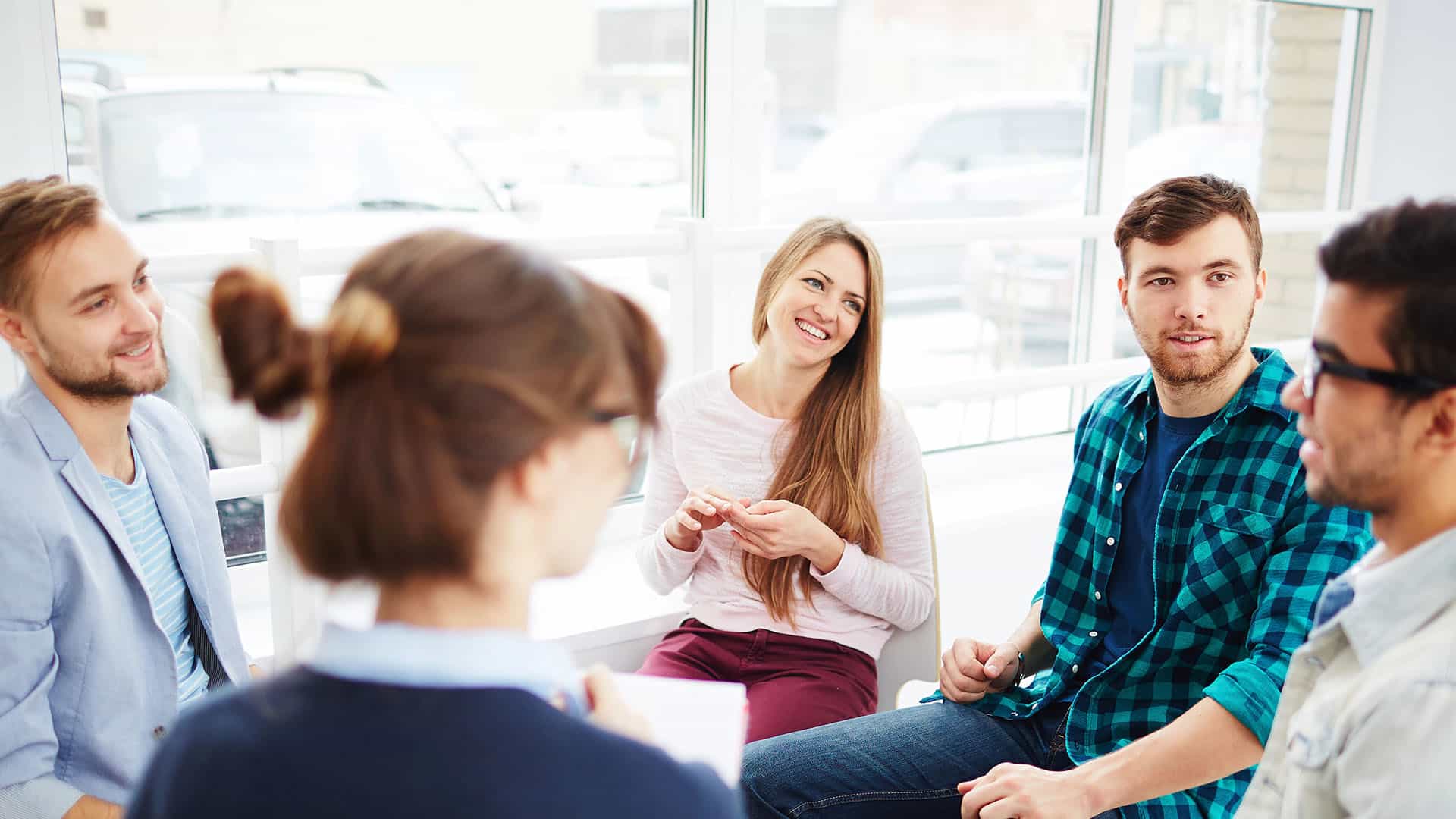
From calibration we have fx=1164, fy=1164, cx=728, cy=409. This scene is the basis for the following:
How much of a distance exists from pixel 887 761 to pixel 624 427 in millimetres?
1111

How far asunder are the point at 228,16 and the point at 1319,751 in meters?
2.03

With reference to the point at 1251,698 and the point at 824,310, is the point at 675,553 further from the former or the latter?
the point at 1251,698

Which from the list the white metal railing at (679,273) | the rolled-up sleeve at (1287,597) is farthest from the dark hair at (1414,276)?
the white metal railing at (679,273)

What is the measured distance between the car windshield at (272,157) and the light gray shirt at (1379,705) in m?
A: 1.84

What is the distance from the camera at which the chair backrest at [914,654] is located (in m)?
2.01

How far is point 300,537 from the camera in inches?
27.1

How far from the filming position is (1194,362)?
5.43 feet

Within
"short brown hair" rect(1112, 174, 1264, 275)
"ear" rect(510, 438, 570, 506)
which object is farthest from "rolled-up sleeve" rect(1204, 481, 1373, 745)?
"ear" rect(510, 438, 570, 506)

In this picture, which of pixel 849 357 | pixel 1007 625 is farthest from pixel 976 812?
pixel 1007 625

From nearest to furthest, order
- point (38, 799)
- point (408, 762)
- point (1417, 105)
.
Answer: point (408, 762)
point (38, 799)
point (1417, 105)

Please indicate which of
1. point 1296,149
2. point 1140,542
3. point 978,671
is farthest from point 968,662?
point 1296,149

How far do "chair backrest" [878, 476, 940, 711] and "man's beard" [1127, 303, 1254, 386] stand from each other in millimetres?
459

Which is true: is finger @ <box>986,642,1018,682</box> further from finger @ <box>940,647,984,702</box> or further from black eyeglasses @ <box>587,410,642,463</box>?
black eyeglasses @ <box>587,410,642,463</box>

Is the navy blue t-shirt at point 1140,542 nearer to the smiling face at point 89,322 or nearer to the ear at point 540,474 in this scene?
the ear at point 540,474
